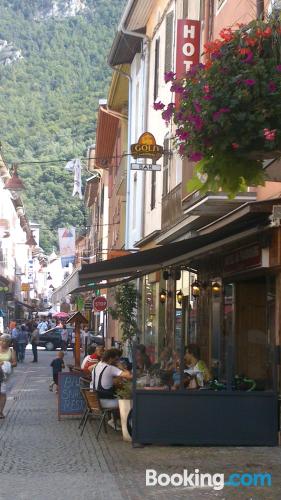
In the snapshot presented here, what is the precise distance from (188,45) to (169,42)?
6.55 meters

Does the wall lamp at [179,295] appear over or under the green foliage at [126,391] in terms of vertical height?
over

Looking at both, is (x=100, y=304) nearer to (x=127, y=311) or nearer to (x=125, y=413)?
(x=127, y=311)

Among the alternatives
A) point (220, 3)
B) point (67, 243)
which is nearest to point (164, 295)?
point (220, 3)

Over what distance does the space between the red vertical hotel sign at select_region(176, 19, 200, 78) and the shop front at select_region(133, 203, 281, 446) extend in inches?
127

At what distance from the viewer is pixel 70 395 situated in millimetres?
16906

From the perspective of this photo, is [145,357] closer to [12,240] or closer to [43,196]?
[12,240]

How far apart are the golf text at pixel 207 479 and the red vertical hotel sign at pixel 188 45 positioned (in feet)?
29.5

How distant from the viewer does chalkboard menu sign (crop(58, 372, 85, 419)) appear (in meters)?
16.8

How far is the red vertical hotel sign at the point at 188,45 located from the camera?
56.2ft

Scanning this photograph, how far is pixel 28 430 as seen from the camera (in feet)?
48.9

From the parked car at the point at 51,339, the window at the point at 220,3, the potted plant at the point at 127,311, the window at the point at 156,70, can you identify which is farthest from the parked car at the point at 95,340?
the window at the point at 220,3

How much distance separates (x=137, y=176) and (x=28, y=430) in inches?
618

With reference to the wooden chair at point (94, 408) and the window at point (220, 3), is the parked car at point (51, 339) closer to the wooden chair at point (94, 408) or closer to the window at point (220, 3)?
the window at point (220, 3)

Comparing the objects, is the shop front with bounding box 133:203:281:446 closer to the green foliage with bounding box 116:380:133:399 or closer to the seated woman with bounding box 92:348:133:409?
the green foliage with bounding box 116:380:133:399
